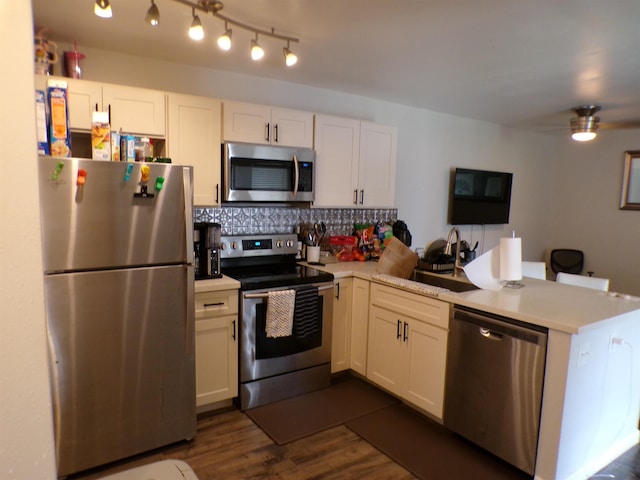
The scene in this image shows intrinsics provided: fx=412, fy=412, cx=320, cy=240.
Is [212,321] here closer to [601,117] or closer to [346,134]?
[346,134]

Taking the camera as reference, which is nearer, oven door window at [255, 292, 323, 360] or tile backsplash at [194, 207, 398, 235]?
oven door window at [255, 292, 323, 360]

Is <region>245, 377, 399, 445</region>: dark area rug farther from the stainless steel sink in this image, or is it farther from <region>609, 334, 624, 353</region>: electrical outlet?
<region>609, 334, 624, 353</region>: electrical outlet

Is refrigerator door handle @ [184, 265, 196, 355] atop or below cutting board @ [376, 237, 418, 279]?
below

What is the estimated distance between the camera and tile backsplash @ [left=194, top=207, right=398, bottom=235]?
3.24 m

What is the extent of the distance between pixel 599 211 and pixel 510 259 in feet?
12.2

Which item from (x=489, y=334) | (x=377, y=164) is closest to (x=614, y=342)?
(x=489, y=334)

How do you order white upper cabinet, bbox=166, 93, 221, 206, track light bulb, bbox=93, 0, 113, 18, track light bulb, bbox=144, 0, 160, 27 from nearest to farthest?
1. track light bulb, bbox=93, 0, 113, 18
2. track light bulb, bbox=144, 0, 160, 27
3. white upper cabinet, bbox=166, 93, 221, 206

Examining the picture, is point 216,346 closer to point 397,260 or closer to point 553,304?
point 397,260

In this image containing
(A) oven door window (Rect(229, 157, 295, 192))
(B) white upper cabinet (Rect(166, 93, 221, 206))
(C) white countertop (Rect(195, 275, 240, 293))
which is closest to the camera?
(C) white countertop (Rect(195, 275, 240, 293))

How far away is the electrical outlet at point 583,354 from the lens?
2.02 meters

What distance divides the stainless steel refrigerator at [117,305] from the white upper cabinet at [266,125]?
0.80m

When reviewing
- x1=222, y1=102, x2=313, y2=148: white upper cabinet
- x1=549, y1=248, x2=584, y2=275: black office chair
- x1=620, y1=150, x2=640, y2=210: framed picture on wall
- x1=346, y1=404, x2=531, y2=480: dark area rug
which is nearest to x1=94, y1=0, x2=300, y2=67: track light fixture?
x1=222, y1=102, x2=313, y2=148: white upper cabinet

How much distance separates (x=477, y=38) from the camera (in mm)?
2467

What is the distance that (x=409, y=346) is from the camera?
9.11ft
